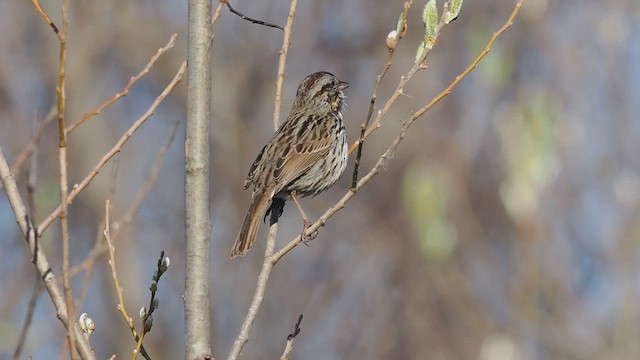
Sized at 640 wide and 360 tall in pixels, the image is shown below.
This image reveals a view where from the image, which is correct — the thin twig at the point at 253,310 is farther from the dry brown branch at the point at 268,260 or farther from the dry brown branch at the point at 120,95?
the dry brown branch at the point at 120,95

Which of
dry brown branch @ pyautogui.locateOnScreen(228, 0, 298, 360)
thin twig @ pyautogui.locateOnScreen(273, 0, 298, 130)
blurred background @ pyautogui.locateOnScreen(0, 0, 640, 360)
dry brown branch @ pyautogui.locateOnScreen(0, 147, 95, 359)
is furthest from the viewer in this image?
blurred background @ pyautogui.locateOnScreen(0, 0, 640, 360)

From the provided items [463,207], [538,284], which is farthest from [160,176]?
[538,284]

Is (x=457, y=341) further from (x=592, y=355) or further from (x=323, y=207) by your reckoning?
(x=592, y=355)

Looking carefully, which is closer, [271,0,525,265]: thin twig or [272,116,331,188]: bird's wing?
[271,0,525,265]: thin twig

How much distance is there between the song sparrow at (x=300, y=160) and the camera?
6.00m

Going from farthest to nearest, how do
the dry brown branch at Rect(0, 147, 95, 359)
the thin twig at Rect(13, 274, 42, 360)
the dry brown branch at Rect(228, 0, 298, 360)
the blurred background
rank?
1. the blurred background
2. the dry brown branch at Rect(228, 0, 298, 360)
3. the dry brown branch at Rect(0, 147, 95, 359)
4. the thin twig at Rect(13, 274, 42, 360)

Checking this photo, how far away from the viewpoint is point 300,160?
6.18 m

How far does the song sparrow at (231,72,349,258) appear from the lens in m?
6.00

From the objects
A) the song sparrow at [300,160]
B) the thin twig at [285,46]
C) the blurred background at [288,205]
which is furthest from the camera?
the blurred background at [288,205]

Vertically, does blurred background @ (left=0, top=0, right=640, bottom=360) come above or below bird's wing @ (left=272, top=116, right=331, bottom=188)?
above

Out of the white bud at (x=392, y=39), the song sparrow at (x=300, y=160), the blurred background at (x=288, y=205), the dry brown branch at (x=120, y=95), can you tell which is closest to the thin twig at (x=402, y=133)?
the white bud at (x=392, y=39)

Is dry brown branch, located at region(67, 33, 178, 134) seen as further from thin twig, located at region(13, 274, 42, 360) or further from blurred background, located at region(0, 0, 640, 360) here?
blurred background, located at region(0, 0, 640, 360)

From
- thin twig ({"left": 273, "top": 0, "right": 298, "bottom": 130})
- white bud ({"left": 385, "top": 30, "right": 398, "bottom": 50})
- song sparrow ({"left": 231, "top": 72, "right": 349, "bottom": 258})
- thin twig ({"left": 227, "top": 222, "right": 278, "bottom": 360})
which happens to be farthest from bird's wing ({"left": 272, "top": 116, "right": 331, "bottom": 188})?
white bud ({"left": 385, "top": 30, "right": 398, "bottom": 50})

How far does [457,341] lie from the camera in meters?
13.3
